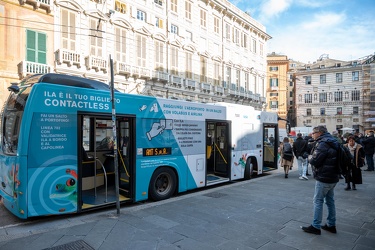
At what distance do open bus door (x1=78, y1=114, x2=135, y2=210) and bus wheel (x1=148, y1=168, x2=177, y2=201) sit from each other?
26.0 inches

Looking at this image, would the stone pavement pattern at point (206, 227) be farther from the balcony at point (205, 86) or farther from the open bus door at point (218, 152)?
the balcony at point (205, 86)

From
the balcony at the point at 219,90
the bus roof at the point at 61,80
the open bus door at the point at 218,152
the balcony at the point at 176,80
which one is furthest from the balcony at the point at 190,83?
the bus roof at the point at 61,80

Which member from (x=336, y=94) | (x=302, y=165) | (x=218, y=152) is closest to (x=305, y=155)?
(x=302, y=165)

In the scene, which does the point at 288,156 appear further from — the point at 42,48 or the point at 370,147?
the point at 42,48

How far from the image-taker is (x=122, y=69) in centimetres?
2070

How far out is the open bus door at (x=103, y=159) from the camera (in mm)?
6784

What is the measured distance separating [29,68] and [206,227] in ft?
51.8

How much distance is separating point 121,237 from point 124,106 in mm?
3165

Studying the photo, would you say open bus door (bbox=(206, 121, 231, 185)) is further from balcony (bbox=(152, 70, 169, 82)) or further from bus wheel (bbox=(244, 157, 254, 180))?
balcony (bbox=(152, 70, 169, 82))

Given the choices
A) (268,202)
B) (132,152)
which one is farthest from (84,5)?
(268,202)

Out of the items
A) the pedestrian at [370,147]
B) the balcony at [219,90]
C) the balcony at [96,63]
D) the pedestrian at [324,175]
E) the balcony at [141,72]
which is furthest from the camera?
the balcony at [219,90]

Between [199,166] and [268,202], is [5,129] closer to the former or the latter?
[199,166]

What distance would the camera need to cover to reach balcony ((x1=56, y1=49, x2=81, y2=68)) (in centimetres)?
1722

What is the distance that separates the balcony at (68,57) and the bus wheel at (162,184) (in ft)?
44.3
